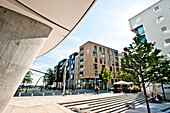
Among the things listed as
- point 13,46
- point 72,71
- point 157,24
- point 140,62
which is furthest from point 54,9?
point 72,71

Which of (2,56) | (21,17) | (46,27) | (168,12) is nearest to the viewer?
(2,56)

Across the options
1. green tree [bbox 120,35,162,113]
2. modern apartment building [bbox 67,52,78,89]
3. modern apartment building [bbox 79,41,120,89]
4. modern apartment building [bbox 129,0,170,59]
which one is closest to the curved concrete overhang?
green tree [bbox 120,35,162,113]

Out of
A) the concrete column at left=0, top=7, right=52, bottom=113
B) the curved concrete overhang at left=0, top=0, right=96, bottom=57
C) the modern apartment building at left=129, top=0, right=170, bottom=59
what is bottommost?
the concrete column at left=0, top=7, right=52, bottom=113

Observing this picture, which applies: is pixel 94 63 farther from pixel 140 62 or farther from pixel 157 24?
pixel 140 62

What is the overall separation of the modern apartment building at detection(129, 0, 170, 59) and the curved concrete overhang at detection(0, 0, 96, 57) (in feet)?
72.1

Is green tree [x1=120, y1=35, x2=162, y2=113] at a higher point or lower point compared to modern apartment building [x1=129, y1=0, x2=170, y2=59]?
lower

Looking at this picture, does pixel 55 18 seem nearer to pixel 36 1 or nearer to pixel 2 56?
pixel 36 1

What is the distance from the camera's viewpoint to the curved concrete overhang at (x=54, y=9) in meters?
1.99

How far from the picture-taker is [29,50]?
2.32 m

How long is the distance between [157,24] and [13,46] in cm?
2659

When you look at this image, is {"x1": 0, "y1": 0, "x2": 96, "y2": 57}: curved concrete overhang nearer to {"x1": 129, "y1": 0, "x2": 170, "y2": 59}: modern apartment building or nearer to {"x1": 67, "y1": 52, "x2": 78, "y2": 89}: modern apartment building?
{"x1": 129, "y1": 0, "x2": 170, "y2": 59}: modern apartment building

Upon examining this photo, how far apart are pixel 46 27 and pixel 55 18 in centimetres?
42

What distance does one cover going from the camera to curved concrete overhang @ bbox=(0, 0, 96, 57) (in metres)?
1.99

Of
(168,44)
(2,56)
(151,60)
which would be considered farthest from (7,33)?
(168,44)
